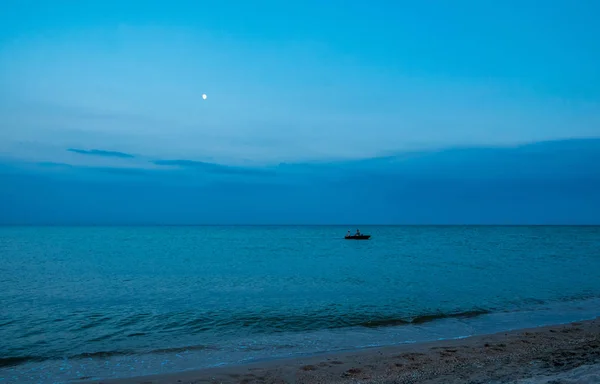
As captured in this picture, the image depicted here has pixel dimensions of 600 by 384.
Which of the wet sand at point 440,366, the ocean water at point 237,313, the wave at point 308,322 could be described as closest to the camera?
the wet sand at point 440,366

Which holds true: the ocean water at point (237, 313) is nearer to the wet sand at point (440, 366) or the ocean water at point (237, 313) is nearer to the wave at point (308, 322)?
the wave at point (308, 322)

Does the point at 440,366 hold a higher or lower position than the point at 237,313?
higher

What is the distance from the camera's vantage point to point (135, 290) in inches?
1023

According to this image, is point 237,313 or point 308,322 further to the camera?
point 237,313

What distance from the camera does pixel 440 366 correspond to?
1066cm

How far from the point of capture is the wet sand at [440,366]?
30.5 feet

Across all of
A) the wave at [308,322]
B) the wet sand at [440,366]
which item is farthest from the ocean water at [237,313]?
the wet sand at [440,366]

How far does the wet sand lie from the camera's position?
30.5 feet

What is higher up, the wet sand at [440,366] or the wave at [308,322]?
the wet sand at [440,366]

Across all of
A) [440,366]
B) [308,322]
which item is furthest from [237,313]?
[440,366]

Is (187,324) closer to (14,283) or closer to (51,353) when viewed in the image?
(51,353)

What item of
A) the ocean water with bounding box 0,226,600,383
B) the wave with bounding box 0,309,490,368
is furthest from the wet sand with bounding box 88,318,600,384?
the wave with bounding box 0,309,490,368

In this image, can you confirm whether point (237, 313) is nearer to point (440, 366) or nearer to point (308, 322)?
point (308, 322)

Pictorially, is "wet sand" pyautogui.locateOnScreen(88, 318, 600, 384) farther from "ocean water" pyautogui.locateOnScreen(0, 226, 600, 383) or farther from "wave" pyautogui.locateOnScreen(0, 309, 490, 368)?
"wave" pyautogui.locateOnScreen(0, 309, 490, 368)
